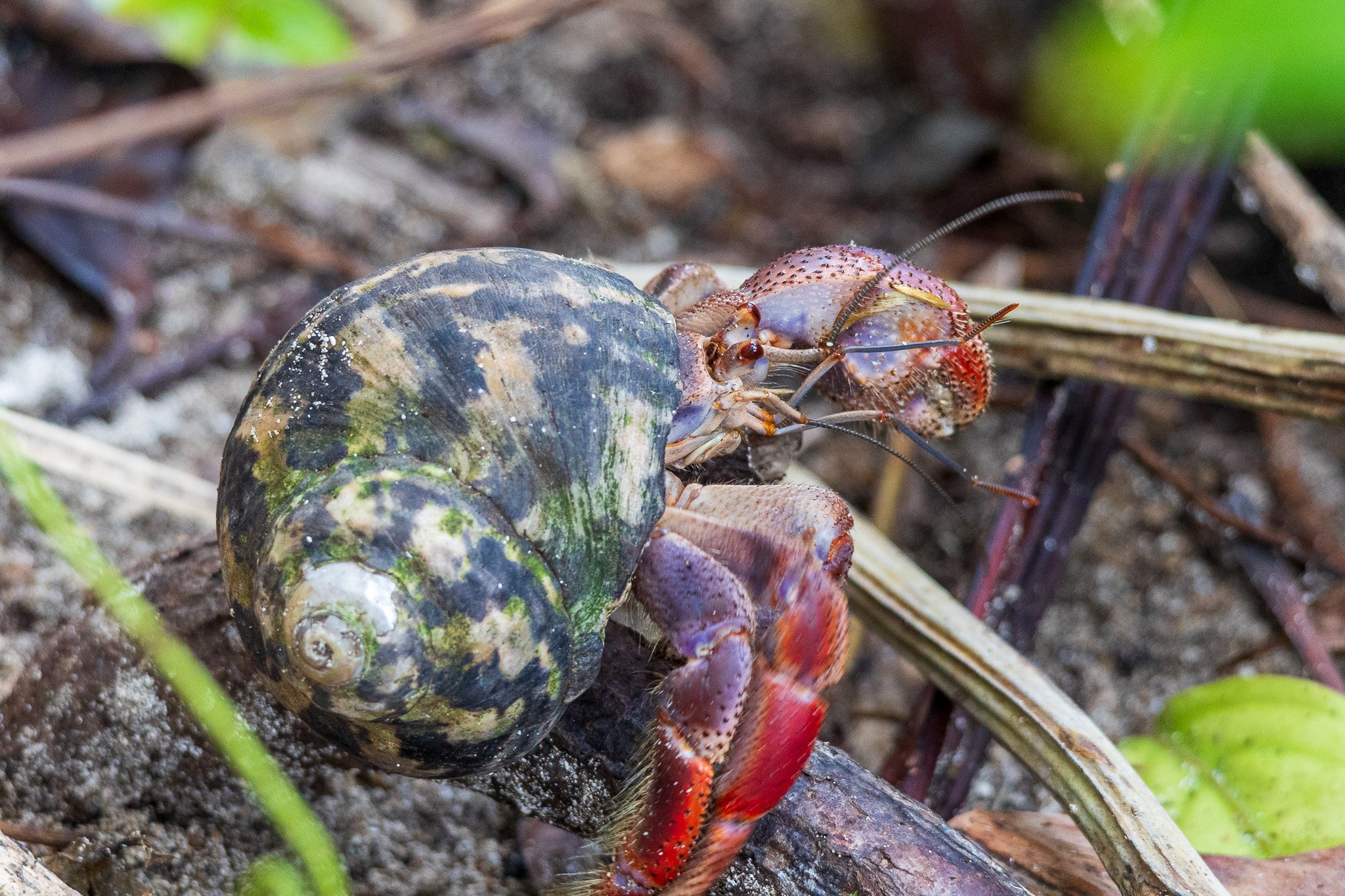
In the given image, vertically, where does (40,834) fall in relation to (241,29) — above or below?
below

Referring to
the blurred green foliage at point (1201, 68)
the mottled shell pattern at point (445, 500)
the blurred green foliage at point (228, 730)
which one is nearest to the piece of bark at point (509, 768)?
the blurred green foliage at point (228, 730)

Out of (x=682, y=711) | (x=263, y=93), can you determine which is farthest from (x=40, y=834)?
(x=263, y=93)

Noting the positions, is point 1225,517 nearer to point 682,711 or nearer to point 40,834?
point 682,711

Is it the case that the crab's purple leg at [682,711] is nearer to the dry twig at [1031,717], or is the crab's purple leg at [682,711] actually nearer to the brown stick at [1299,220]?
the dry twig at [1031,717]

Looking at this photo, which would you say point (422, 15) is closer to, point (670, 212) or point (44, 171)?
point (670, 212)

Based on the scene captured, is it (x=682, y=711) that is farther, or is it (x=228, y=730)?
(x=228, y=730)

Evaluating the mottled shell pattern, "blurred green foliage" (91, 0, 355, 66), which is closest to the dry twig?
the mottled shell pattern
